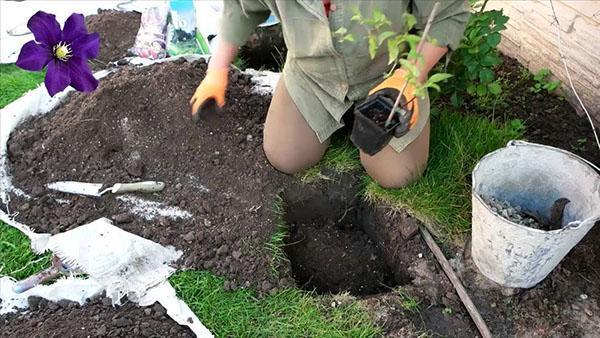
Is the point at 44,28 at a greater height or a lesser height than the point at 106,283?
greater

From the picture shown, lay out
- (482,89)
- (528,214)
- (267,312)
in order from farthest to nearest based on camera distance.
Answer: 1. (482,89)
2. (528,214)
3. (267,312)

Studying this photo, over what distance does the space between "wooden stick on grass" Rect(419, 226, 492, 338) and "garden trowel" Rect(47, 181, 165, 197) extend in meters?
0.91

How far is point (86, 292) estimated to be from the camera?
1.77 meters

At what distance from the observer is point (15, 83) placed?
2.51 meters

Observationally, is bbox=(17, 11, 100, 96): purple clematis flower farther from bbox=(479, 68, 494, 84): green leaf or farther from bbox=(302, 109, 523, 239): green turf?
bbox=(479, 68, 494, 84): green leaf

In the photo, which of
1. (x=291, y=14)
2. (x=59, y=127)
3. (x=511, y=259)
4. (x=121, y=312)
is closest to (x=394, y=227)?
(x=511, y=259)

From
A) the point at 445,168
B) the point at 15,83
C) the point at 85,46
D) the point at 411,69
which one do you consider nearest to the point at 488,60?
the point at 445,168

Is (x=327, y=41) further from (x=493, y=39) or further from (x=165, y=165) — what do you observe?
(x=165, y=165)

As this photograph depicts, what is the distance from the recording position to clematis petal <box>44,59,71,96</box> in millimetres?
1988

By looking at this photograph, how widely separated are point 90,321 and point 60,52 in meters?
0.91

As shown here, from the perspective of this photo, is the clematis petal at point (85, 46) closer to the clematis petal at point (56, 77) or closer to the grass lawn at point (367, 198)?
the clematis petal at point (56, 77)

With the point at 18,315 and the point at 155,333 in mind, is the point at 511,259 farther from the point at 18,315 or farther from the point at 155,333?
the point at 18,315

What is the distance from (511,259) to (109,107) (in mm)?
1451

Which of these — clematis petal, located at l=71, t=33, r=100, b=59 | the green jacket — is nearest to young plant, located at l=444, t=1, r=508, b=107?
the green jacket
